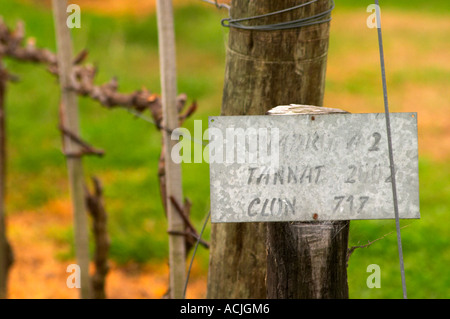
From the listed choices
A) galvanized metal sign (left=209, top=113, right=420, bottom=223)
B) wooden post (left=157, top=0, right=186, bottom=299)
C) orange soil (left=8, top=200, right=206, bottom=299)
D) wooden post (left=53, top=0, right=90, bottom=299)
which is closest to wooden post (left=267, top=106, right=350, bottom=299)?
galvanized metal sign (left=209, top=113, right=420, bottom=223)

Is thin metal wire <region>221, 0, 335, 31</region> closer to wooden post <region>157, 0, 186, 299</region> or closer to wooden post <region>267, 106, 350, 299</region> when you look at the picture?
wooden post <region>267, 106, 350, 299</region>

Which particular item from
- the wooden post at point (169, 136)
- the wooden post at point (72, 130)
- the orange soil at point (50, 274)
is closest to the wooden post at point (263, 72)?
the wooden post at point (169, 136)

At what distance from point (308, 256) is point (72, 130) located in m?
2.06

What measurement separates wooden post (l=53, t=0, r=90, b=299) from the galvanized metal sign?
1928 millimetres

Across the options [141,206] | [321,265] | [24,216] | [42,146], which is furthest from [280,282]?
[42,146]

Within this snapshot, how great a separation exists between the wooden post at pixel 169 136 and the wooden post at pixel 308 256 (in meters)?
0.89

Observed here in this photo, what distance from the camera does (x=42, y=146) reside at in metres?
7.44

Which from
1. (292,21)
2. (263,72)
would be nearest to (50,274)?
(263,72)

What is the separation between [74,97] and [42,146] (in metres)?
4.41

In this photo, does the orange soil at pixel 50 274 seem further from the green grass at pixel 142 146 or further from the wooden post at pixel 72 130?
the wooden post at pixel 72 130

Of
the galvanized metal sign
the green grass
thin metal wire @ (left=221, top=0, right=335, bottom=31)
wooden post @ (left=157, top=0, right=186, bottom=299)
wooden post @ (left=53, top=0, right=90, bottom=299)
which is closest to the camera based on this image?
the galvanized metal sign

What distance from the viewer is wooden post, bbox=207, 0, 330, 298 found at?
1904mm

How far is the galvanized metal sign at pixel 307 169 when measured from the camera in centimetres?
151
